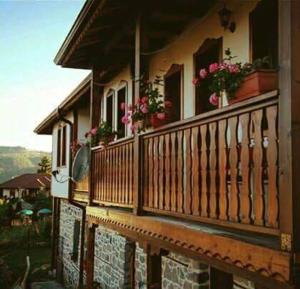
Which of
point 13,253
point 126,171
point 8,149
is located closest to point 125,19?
point 126,171

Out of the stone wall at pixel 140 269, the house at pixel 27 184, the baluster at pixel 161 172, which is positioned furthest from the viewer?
the house at pixel 27 184

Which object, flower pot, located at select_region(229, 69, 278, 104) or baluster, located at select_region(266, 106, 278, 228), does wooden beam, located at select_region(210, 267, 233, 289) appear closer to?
flower pot, located at select_region(229, 69, 278, 104)

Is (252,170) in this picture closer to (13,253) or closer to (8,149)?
(13,253)

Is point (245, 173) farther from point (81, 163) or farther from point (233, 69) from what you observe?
point (81, 163)

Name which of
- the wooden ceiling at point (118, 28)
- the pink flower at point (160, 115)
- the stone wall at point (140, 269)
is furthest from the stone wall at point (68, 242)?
the pink flower at point (160, 115)

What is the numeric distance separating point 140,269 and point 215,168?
582 cm

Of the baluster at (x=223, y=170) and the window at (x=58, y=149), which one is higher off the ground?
the window at (x=58, y=149)

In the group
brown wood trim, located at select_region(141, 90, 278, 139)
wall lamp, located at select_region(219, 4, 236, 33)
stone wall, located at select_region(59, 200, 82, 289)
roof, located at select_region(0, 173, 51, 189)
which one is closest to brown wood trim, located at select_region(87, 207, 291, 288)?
brown wood trim, located at select_region(141, 90, 278, 139)

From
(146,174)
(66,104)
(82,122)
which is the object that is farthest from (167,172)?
(82,122)

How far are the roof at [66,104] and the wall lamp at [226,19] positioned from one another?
471 cm

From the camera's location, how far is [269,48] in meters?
6.07

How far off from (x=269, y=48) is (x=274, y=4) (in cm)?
55

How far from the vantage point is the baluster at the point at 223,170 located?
161 inches

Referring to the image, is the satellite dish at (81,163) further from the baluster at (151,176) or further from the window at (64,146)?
the window at (64,146)
